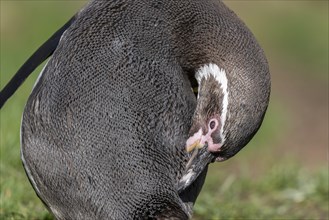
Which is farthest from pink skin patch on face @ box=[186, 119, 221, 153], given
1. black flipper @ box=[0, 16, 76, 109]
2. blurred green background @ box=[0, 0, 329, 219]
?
blurred green background @ box=[0, 0, 329, 219]

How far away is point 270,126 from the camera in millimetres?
9500

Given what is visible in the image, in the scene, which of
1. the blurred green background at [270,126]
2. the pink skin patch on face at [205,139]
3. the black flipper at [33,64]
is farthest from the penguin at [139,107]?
the blurred green background at [270,126]

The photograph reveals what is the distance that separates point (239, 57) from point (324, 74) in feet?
21.4

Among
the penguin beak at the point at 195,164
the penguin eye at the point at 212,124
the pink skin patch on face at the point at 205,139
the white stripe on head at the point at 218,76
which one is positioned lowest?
the penguin beak at the point at 195,164

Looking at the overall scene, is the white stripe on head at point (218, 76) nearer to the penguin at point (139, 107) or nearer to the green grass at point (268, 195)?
the penguin at point (139, 107)

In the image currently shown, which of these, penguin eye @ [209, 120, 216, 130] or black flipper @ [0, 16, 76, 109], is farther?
black flipper @ [0, 16, 76, 109]

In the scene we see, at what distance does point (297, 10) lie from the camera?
43.2 feet

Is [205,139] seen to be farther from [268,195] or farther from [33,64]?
[268,195]

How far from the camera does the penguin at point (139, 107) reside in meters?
4.69

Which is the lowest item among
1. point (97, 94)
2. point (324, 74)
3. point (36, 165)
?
point (324, 74)

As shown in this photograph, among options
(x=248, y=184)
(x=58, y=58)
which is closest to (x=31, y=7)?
(x=248, y=184)

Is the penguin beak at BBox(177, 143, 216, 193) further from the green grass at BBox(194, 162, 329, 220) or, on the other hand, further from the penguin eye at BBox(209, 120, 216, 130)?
the green grass at BBox(194, 162, 329, 220)

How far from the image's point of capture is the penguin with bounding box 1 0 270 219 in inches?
185

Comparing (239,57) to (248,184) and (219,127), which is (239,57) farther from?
(248,184)
